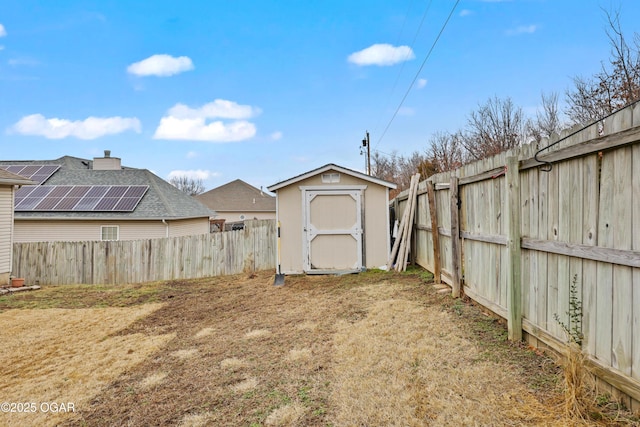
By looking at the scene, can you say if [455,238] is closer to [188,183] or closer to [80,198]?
[80,198]

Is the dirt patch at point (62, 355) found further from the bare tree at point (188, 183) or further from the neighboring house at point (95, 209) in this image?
the bare tree at point (188, 183)

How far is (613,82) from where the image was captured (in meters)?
9.38

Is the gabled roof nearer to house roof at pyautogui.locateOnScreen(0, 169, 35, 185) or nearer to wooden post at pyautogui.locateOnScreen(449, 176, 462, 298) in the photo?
wooden post at pyautogui.locateOnScreen(449, 176, 462, 298)

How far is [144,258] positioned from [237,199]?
76.6 feet

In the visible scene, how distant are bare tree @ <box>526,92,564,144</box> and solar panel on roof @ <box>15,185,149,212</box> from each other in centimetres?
1613

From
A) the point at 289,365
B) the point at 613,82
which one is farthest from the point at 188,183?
the point at 289,365

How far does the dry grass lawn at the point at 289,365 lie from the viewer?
2.61 m

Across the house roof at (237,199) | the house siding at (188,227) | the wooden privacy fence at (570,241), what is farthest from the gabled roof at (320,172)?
the house roof at (237,199)

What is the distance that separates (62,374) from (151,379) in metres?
1.19

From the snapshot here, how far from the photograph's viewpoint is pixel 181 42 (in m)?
13.3

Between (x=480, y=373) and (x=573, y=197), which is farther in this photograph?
(x=480, y=373)

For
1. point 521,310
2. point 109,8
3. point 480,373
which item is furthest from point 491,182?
point 109,8

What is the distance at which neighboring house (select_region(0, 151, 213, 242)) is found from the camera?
13.7 meters

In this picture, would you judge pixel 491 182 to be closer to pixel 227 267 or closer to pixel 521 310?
pixel 521 310
